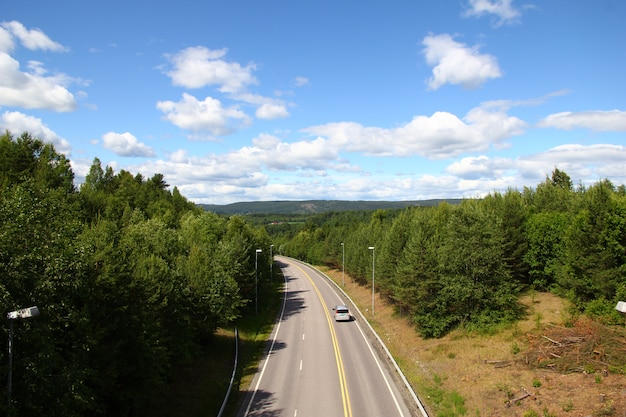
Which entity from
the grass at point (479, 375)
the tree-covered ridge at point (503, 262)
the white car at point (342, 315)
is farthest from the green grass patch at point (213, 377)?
the tree-covered ridge at point (503, 262)

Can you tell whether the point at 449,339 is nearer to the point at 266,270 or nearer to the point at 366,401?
the point at 366,401

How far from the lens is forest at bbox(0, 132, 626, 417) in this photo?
42.7ft

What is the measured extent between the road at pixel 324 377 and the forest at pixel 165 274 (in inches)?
205

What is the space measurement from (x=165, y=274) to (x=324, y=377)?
12.3 meters

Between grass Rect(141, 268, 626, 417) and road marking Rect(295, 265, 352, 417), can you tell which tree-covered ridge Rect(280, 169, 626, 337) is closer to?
grass Rect(141, 268, 626, 417)

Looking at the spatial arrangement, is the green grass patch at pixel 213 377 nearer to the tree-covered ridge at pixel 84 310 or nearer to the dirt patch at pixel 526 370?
the tree-covered ridge at pixel 84 310

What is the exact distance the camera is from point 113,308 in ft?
58.7

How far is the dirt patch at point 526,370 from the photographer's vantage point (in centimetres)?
1908

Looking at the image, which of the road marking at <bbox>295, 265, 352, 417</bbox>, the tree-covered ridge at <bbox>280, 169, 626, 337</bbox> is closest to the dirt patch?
the tree-covered ridge at <bbox>280, 169, 626, 337</bbox>

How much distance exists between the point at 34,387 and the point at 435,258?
3145 cm

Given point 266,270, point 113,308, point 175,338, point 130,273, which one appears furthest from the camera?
point 266,270

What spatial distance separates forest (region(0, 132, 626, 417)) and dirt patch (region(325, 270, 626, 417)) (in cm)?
286

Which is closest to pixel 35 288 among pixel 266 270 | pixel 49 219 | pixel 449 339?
pixel 49 219

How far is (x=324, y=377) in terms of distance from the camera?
88.3ft
